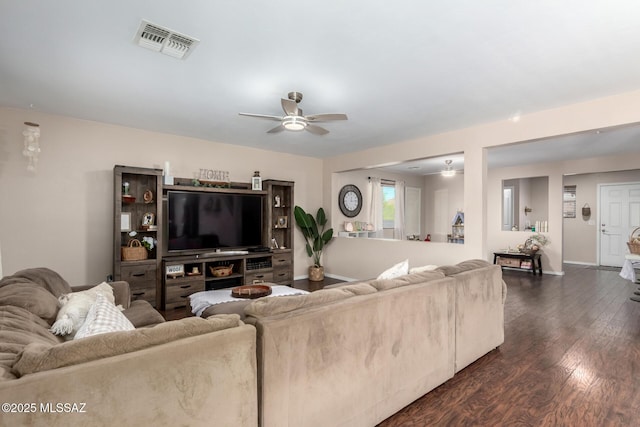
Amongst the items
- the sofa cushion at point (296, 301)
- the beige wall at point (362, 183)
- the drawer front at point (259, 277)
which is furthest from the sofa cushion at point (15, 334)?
the beige wall at point (362, 183)

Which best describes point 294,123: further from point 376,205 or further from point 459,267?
point 376,205

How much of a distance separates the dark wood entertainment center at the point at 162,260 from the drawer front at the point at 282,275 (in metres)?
0.03

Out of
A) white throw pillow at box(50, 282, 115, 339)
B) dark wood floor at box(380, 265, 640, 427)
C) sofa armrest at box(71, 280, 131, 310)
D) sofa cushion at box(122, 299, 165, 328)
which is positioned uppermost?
white throw pillow at box(50, 282, 115, 339)

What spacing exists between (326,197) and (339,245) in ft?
3.45

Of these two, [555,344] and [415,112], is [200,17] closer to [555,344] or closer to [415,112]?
[415,112]

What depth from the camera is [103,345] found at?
1.06 metres

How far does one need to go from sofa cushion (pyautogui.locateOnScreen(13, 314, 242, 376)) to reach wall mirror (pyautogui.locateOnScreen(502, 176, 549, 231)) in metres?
8.92

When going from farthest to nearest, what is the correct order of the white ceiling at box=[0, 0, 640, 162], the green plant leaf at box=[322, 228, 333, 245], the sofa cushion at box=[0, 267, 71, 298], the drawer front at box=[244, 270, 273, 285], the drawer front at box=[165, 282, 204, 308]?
1. the green plant leaf at box=[322, 228, 333, 245]
2. the drawer front at box=[244, 270, 273, 285]
3. the drawer front at box=[165, 282, 204, 308]
4. the sofa cushion at box=[0, 267, 71, 298]
5. the white ceiling at box=[0, 0, 640, 162]

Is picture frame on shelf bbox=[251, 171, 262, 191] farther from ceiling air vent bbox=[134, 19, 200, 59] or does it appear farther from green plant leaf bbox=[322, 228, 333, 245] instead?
ceiling air vent bbox=[134, 19, 200, 59]

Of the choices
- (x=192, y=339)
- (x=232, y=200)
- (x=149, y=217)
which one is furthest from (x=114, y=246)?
(x=192, y=339)

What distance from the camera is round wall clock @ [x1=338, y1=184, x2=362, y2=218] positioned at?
272 inches

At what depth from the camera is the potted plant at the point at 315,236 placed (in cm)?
607

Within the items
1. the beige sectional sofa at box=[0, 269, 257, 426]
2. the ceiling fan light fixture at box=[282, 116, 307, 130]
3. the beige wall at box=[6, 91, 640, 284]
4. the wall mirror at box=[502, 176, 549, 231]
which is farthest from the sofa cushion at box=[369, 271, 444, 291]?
the wall mirror at box=[502, 176, 549, 231]

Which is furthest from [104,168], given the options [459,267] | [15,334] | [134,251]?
[459,267]
